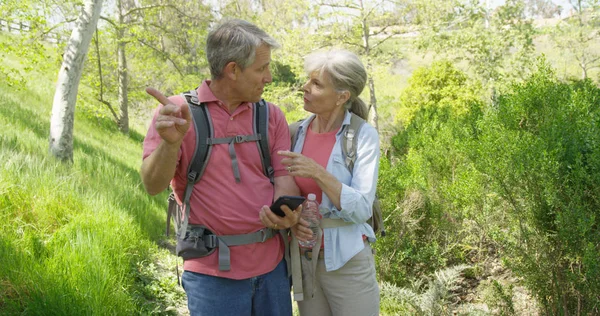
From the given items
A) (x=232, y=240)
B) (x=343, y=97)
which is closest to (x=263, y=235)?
(x=232, y=240)

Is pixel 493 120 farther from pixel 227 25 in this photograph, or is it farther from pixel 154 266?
pixel 154 266

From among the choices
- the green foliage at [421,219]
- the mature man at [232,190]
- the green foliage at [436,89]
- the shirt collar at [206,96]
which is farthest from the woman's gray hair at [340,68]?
the green foliage at [436,89]

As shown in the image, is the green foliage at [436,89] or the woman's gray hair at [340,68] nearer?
the woman's gray hair at [340,68]

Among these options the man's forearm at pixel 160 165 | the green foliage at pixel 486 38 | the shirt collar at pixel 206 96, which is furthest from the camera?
the green foliage at pixel 486 38

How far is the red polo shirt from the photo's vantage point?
7.06 feet

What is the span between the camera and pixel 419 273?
5277 mm

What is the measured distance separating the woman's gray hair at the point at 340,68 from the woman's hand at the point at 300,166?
544 millimetres

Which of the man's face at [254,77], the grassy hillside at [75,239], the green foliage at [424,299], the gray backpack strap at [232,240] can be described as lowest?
the green foliage at [424,299]

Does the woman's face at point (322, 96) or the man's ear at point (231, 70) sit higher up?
the man's ear at point (231, 70)

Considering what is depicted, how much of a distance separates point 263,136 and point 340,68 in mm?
586

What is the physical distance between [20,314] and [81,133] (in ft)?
27.9

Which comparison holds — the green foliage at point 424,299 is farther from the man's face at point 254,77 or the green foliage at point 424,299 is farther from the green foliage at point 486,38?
the green foliage at point 486,38

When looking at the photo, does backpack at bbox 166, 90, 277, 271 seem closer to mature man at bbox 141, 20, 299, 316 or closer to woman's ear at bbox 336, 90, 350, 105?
mature man at bbox 141, 20, 299, 316

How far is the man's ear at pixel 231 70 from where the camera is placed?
2186mm
